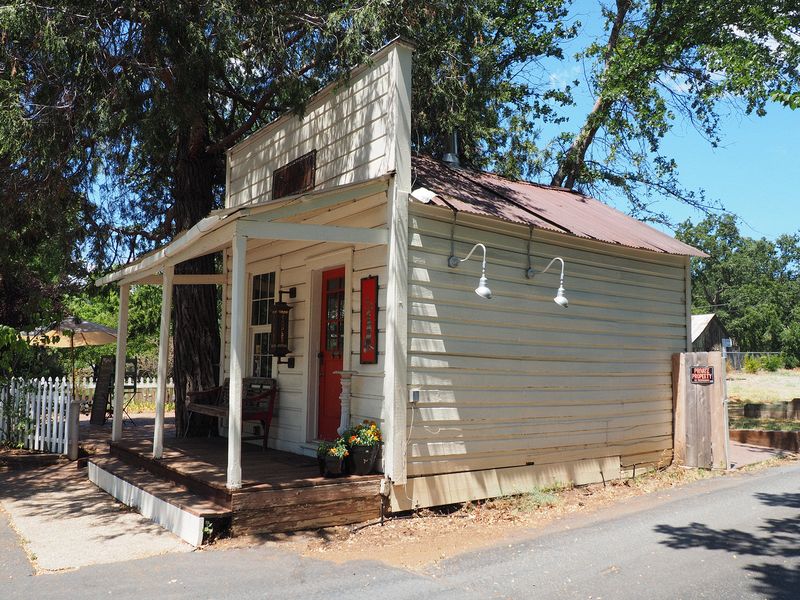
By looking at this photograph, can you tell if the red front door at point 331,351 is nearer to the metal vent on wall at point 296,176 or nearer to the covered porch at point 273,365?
the covered porch at point 273,365

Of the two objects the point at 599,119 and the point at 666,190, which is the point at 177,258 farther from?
the point at 666,190

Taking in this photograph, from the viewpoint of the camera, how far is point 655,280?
31.3 ft

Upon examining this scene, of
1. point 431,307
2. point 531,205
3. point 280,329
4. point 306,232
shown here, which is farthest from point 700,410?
point 306,232

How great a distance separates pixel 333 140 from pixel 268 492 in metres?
4.28

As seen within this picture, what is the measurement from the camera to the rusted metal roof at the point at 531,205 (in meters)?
7.51

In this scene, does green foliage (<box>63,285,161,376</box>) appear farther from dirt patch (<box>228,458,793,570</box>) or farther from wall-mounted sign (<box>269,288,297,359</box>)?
dirt patch (<box>228,458,793,570</box>)

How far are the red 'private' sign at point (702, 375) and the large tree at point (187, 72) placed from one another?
5.25 m

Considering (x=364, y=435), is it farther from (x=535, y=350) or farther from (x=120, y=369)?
(x=120, y=369)

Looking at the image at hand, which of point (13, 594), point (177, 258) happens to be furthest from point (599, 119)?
point (13, 594)

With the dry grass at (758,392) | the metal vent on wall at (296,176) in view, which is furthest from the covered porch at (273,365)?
the dry grass at (758,392)

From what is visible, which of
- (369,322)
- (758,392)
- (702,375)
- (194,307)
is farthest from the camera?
(758,392)

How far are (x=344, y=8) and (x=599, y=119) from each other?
8738 millimetres

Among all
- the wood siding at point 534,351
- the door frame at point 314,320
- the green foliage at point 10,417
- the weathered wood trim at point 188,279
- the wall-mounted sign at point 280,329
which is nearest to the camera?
the wood siding at point 534,351

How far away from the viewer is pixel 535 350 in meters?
7.86
